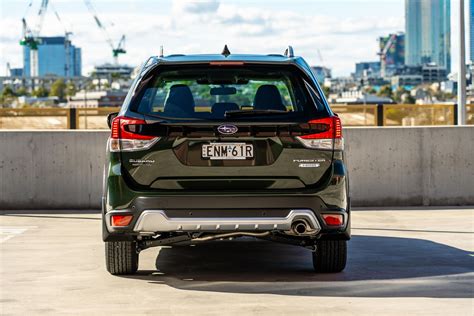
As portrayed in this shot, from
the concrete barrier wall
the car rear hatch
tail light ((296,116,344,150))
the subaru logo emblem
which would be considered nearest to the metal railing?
the concrete barrier wall

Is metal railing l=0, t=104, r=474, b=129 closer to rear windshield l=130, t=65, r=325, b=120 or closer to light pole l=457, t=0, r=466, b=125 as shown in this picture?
light pole l=457, t=0, r=466, b=125

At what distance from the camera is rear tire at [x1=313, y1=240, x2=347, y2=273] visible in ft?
30.4

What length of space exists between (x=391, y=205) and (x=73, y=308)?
8.07m

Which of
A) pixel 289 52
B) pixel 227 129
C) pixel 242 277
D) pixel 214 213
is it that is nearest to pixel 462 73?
pixel 289 52

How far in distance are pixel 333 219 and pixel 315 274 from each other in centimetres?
96

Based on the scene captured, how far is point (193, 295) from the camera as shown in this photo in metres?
8.40

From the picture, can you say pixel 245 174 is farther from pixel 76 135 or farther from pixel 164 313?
pixel 76 135

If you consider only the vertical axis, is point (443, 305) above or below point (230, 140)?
below

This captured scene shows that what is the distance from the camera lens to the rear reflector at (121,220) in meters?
8.52

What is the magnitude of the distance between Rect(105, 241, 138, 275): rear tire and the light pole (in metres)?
11.0

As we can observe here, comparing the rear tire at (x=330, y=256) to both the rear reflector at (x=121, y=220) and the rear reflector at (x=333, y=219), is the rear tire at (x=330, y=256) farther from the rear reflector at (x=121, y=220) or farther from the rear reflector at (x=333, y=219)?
the rear reflector at (x=121, y=220)

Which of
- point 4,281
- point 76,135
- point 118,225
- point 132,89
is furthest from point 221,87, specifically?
point 76,135

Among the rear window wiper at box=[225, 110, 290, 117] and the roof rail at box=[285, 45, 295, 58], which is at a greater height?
the roof rail at box=[285, 45, 295, 58]

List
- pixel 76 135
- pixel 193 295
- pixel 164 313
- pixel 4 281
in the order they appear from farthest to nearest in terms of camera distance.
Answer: pixel 76 135 → pixel 4 281 → pixel 193 295 → pixel 164 313
